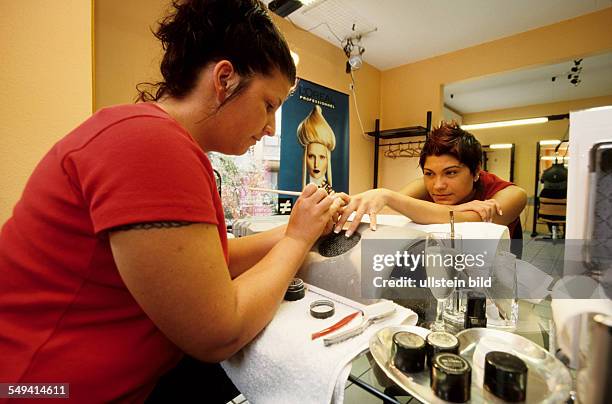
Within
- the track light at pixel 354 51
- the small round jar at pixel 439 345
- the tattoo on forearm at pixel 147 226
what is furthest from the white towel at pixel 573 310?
the track light at pixel 354 51

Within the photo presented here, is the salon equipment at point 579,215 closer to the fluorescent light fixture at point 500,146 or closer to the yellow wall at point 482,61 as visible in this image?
the yellow wall at point 482,61

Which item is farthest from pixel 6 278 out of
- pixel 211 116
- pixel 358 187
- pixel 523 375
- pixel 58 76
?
pixel 358 187

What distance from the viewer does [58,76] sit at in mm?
1126

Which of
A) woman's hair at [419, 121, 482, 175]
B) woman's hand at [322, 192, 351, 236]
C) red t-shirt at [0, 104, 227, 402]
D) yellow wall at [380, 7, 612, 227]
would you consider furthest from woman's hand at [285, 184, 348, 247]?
yellow wall at [380, 7, 612, 227]

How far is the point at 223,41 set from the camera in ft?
1.83

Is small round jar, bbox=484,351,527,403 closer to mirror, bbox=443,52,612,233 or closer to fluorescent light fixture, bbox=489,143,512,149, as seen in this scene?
mirror, bbox=443,52,612,233

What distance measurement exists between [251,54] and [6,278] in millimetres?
533

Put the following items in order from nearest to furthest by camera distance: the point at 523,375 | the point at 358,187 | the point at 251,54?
the point at 523,375
the point at 251,54
the point at 358,187

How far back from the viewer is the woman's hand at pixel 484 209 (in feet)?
3.41

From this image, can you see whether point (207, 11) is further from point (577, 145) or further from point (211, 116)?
point (577, 145)

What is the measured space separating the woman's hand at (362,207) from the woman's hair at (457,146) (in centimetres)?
55

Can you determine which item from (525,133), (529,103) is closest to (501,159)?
(525,133)

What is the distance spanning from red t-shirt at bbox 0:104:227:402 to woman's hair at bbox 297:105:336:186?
81.4 inches

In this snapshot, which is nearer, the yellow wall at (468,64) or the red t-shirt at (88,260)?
the red t-shirt at (88,260)
